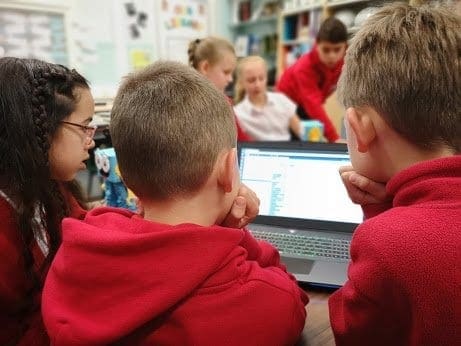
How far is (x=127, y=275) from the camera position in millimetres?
563

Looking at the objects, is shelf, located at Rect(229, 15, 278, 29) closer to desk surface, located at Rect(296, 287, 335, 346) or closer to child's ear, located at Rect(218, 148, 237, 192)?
desk surface, located at Rect(296, 287, 335, 346)

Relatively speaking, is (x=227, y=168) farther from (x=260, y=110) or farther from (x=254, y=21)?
(x=254, y=21)

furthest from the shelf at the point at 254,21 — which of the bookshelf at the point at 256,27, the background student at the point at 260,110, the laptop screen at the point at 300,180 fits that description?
the laptop screen at the point at 300,180

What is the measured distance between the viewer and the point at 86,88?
3.14ft

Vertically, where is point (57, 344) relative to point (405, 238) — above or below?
below

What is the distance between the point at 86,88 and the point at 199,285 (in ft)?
1.88

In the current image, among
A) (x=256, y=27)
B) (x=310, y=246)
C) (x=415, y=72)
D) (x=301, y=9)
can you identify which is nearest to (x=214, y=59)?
(x=310, y=246)

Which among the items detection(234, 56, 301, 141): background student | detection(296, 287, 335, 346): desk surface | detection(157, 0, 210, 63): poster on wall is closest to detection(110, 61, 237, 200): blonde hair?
detection(296, 287, 335, 346): desk surface

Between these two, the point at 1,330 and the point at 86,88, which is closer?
the point at 1,330

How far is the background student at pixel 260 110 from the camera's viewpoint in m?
2.46

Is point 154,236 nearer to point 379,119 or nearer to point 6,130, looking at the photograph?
point 379,119

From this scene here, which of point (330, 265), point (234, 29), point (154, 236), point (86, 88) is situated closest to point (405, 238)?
point (154, 236)

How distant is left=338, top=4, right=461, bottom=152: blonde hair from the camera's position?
0.58 metres

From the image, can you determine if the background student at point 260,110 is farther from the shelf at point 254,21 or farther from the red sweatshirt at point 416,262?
the shelf at point 254,21
